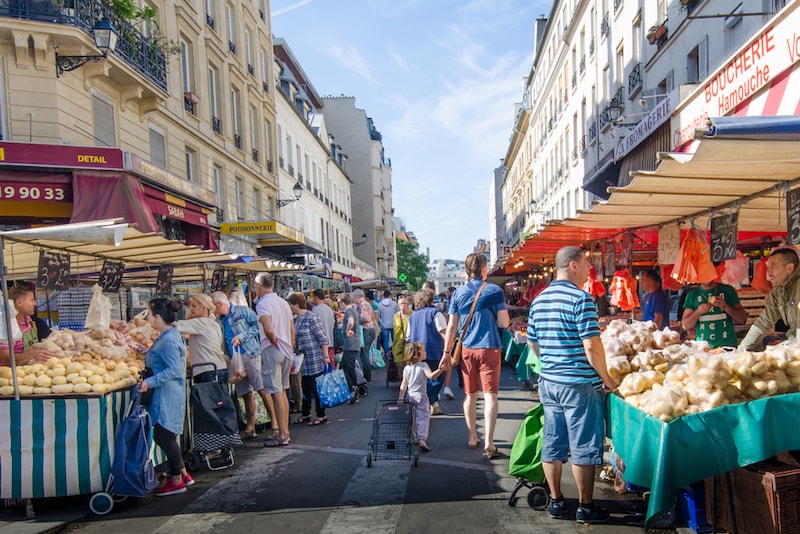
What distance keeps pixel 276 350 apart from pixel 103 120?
8882mm

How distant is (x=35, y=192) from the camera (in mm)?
10531

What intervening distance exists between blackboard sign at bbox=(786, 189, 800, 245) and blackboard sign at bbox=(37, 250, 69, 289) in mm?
6889

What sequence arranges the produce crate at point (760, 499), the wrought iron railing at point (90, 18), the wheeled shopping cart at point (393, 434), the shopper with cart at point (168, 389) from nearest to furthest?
the produce crate at point (760, 499)
the shopper with cart at point (168, 389)
the wheeled shopping cart at point (393, 434)
the wrought iron railing at point (90, 18)

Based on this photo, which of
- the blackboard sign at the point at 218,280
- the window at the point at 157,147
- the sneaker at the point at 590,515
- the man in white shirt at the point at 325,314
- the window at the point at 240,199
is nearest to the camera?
the sneaker at the point at 590,515

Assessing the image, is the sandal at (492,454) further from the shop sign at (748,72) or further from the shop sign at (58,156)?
the shop sign at (58,156)

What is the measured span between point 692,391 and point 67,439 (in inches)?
192

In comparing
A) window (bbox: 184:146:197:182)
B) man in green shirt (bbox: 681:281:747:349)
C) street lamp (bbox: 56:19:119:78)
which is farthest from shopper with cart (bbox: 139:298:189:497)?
window (bbox: 184:146:197:182)

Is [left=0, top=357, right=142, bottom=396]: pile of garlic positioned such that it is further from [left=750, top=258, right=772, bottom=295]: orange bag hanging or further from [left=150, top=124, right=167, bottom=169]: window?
[left=150, top=124, right=167, bottom=169]: window

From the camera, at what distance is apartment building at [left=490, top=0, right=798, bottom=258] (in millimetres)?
7875

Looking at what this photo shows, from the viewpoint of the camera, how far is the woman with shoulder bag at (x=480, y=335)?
5.88 meters

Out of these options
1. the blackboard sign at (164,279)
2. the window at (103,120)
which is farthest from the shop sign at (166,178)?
the blackboard sign at (164,279)

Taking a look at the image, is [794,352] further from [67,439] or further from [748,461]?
[67,439]

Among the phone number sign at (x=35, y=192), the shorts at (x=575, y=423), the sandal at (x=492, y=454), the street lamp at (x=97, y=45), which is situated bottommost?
the sandal at (x=492, y=454)

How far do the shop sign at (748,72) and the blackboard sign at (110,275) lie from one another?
7313 millimetres
